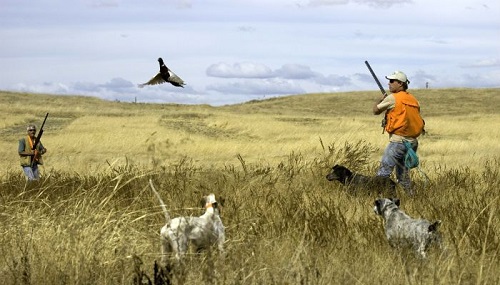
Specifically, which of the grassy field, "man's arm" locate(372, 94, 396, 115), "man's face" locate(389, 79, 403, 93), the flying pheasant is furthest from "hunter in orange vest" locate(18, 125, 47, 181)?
the flying pheasant

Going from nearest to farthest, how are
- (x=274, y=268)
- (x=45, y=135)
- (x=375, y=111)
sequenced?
(x=274, y=268), (x=375, y=111), (x=45, y=135)

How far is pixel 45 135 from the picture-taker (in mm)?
33344

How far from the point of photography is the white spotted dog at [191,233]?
222 inches

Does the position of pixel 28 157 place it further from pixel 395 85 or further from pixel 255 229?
pixel 255 229

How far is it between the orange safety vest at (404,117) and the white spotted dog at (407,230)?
3856 millimetres

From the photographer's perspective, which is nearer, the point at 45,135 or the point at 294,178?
the point at 294,178

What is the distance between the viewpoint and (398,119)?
10594 mm

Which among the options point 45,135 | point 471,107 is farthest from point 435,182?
point 471,107

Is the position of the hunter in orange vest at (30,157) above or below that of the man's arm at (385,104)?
below

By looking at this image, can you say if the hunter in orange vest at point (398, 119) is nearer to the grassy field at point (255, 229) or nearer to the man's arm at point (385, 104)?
the man's arm at point (385, 104)

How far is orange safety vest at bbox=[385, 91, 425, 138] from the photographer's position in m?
10.5

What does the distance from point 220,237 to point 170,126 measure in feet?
106

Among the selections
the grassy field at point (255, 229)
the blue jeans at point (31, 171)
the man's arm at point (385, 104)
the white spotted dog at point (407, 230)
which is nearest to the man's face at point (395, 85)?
the man's arm at point (385, 104)

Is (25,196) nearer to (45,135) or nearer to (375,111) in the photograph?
(375,111)
